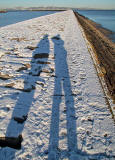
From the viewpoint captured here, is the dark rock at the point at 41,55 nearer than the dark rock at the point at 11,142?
No

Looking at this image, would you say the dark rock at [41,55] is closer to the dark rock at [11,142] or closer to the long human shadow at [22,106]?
the long human shadow at [22,106]

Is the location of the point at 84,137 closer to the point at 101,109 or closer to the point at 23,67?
the point at 101,109

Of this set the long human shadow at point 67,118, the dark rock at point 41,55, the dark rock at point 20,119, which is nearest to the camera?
the long human shadow at point 67,118

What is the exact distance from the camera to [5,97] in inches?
104

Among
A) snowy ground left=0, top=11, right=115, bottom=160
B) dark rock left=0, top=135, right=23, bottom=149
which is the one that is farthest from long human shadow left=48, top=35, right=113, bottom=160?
dark rock left=0, top=135, right=23, bottom=149

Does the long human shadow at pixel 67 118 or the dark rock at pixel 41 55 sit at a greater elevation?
the dark rock at pixel 41 55

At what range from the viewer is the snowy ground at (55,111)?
175 centimetres

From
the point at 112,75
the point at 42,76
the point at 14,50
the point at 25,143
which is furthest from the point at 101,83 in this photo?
the point at 14,50

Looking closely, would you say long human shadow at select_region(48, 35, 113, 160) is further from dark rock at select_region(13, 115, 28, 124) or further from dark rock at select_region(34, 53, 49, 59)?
dark rock at select_region(34, 53, 49, 59)

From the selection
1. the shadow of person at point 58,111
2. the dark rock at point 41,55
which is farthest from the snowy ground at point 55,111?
the dark rock at point 41,55

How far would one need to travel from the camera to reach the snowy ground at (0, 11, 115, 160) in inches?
68.7

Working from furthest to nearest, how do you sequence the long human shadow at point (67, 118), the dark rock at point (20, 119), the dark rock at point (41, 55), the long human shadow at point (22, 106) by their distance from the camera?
the dark rock at point (41, 55), the dark rock at point (20, 119), the long human shadow at point (22, 106), the long human shadow at point (67, 118)

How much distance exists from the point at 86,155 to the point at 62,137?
412 millimetres

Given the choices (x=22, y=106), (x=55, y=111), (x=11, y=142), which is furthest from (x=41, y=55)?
(x=11, y=142)
